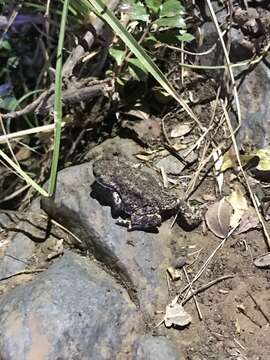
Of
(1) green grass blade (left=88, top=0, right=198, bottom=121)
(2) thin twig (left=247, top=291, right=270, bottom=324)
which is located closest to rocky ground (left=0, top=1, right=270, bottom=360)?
(2) thin twig (left=247, top=291, right=270, bottom=324)

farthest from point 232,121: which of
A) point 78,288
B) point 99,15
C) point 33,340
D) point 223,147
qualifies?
point 33,340

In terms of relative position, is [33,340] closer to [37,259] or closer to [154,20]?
[37,259]

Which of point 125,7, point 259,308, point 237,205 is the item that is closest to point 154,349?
point 259,308

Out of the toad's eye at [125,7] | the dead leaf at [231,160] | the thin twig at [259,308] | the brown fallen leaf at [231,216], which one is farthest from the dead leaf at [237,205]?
the toad's eye at [125,7]

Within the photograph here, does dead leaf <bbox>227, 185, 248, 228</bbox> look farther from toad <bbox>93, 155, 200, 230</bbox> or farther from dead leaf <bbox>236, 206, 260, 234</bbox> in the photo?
toad <bbox>93, 155, 200, 230</bbox>

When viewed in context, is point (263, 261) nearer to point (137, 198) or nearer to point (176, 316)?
point (176, 316)
